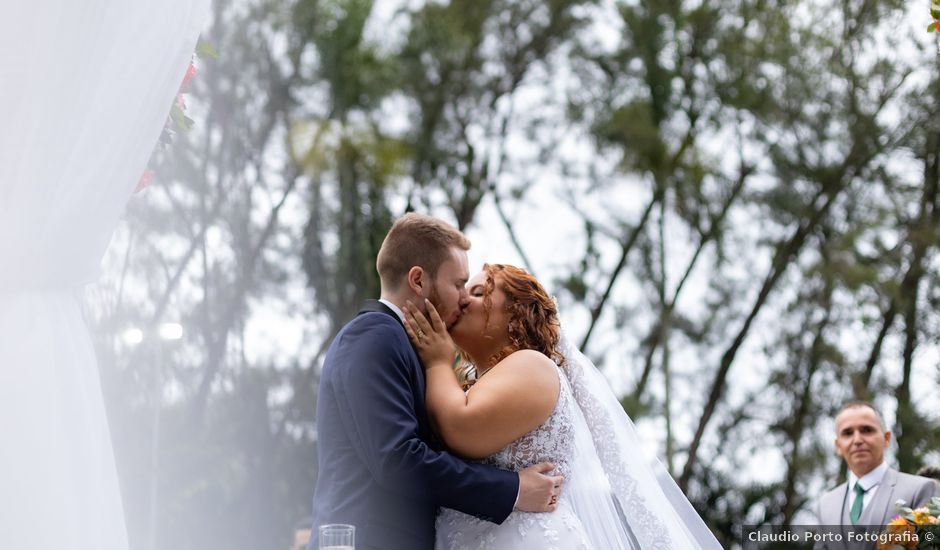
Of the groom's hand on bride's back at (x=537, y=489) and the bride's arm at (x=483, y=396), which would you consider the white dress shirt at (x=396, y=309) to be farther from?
the groom's hand on bride's back at (x=537, y=489)

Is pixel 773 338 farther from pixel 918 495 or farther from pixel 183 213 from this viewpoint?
pixel 918 495

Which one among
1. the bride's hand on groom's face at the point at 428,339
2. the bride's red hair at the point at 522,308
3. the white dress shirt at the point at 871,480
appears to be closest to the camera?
the bride's hand on groom's face at the point at 428,339

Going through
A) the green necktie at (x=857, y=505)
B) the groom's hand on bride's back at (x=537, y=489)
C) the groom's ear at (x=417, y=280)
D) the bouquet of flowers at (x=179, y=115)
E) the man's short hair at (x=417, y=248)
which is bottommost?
the groom's hand on bride's back at (x=537, y=489)

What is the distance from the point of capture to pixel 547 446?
2.47 meters

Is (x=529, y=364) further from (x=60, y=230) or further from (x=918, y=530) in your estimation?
(x=918, y=530)

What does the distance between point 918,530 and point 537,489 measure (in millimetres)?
1715

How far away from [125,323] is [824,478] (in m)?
8.82

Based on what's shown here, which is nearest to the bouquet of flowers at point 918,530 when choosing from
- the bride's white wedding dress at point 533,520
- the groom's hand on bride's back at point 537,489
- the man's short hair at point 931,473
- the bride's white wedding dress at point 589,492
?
the bride's white wedding dress at point 589,492

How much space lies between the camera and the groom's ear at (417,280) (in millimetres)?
2494

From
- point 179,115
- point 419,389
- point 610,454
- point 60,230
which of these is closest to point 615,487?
point 610,454

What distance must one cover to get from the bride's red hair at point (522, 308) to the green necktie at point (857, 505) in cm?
276

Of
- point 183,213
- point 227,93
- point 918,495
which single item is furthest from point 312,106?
point 918,495

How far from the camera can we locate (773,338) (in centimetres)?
1342

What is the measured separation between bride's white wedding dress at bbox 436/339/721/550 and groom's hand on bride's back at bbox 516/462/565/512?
0.03m
